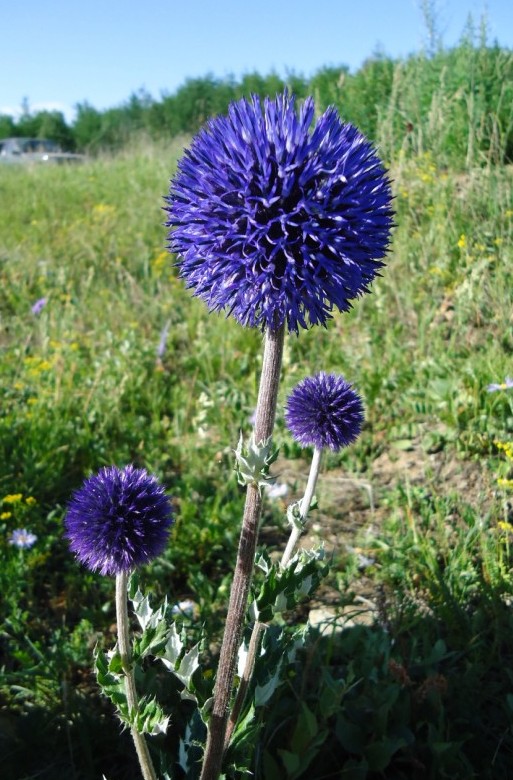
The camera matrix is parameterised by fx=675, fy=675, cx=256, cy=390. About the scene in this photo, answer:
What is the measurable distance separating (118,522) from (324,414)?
0.63 metres

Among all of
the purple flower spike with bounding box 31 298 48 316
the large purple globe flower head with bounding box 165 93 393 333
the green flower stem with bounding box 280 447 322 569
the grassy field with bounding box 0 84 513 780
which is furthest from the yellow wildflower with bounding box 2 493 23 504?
the purple flower spike with bounding box 31 298 48 316

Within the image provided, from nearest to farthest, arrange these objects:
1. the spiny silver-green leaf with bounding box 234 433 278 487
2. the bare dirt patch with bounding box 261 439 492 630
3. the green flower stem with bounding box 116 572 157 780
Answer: the spiny silver-green leaf with bounding box 234 433 278 487 < the green flower stem with bounding box 116 572 157 780 < the bare dirt patch with bounding box 261 439 492 630

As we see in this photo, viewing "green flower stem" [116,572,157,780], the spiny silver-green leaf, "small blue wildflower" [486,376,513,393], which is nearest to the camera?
the spiny silver-green leaf

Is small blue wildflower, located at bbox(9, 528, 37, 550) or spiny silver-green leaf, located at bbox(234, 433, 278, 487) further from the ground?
small blue wildflower, located at bbox(9, 528, 37, 550)

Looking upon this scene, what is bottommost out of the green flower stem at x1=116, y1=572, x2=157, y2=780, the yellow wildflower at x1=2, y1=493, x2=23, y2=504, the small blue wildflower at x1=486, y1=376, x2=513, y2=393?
the green flower stem at x1=116, y1=572, x2=157, y2=780

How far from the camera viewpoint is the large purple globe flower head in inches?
50.6

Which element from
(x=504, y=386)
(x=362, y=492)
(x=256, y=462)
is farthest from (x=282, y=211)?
(x=362, y=492)

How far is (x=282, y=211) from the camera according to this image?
1.29 meters

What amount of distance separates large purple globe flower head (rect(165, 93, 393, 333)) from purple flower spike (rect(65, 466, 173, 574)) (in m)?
0.49

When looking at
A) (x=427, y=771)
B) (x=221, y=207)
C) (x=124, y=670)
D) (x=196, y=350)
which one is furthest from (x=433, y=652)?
(x=196, y=350)

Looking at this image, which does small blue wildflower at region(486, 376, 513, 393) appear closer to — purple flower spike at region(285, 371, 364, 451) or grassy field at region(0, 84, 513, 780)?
grassy field at region(0, 84, 513, 780)

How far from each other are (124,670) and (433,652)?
1.08m

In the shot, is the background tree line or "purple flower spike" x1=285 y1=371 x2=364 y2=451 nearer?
"purple flower spike" x1=285 y1=371 x2=364 y2=451

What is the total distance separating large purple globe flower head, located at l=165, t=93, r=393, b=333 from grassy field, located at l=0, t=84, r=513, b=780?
3.13 ft
